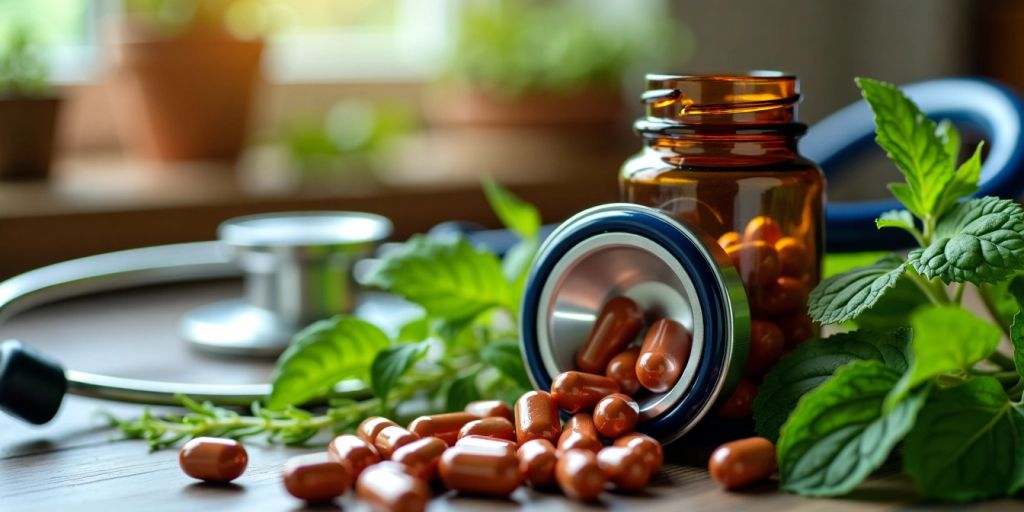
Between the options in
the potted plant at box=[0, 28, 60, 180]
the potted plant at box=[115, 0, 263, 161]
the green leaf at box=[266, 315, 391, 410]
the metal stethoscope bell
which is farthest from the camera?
the potted plant at box=[115, 0, 263, 161]

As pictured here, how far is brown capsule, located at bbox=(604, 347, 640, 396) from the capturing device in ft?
2.18

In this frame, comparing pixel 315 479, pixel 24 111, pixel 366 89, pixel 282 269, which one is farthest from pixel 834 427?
pixel 366 89

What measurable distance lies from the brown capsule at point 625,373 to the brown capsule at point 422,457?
0.37ft

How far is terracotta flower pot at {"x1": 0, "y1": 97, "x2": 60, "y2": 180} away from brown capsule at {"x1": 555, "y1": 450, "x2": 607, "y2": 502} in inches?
43.9

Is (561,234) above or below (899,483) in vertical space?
above

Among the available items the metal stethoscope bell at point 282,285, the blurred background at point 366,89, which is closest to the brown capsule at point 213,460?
the metal stethoscope bell at point 282,285

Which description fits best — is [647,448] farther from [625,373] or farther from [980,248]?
[980,248]

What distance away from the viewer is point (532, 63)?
1943 mm

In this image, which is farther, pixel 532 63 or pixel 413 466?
pixel 532 63

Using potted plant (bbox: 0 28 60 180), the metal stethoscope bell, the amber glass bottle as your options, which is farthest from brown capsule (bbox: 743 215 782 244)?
potted plant (bbox: 0 28 60 180)

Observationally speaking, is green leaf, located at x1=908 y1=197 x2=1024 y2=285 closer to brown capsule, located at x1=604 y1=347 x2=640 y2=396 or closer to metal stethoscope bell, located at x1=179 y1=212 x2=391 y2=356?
brown capsule, located at x1=604 y1=347 x2=640 y2=396

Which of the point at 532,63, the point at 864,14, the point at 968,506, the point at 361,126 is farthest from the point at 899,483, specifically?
the point at 864,14

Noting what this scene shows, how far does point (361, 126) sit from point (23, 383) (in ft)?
3.55

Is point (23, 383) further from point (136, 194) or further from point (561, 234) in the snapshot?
point (136, 194)
